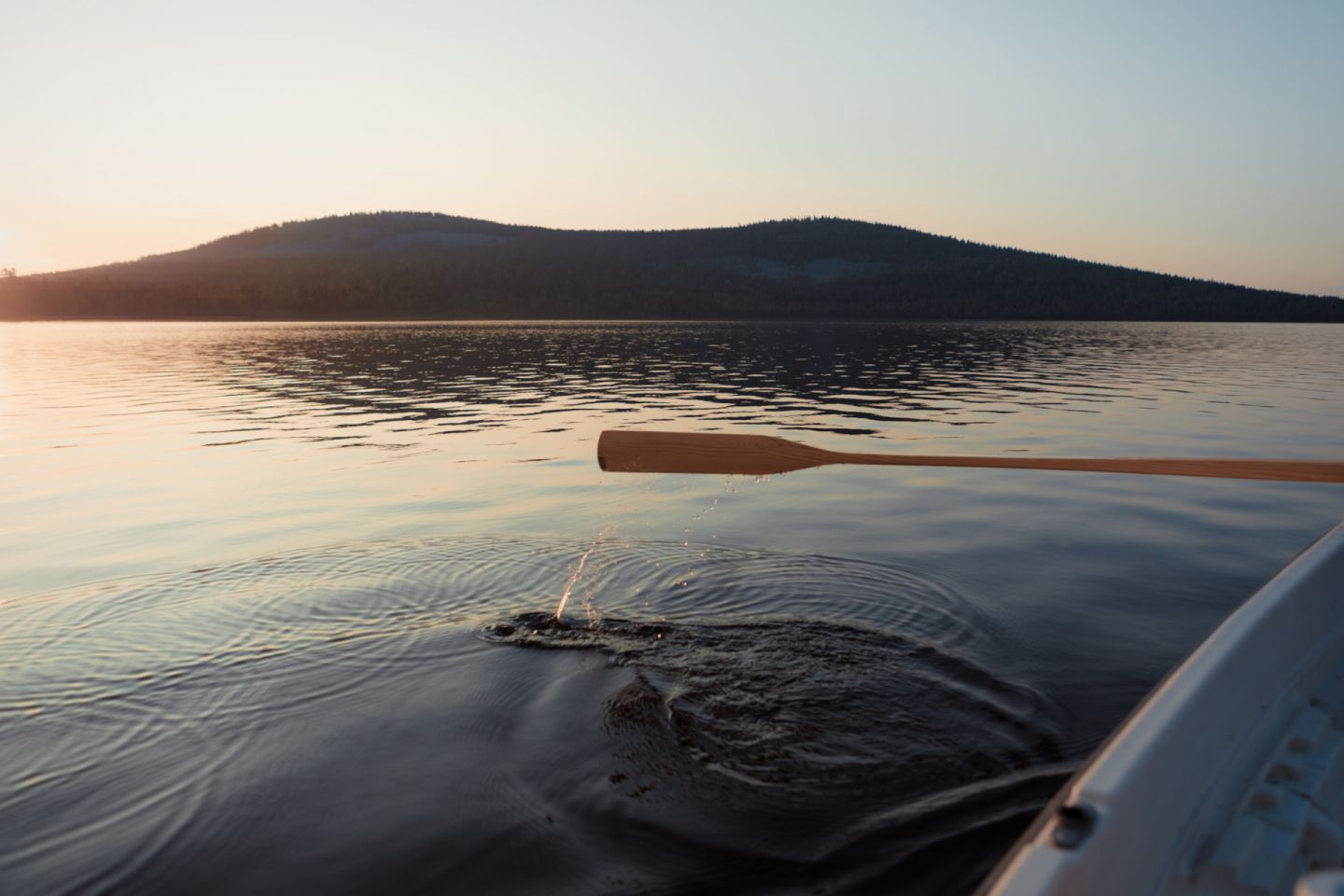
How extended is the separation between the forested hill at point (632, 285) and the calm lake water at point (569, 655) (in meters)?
109

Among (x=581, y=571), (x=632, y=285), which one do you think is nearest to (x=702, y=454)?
(x=581, y=571)

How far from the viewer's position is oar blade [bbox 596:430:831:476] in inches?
208

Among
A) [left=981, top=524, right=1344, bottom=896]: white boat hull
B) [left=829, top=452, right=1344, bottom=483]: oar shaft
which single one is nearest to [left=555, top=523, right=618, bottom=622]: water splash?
[left=829, top=452, right=1344, bottom=483]: oar shaft

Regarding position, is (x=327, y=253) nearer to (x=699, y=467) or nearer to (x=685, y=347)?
(x=685, y=347)

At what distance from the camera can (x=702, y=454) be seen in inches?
207

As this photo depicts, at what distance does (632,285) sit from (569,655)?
134 meters

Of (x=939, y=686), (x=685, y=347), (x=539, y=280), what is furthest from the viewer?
(x=539, y=280)

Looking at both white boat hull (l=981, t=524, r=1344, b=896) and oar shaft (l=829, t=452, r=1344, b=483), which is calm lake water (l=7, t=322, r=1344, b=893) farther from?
oar shaft (l=829, t=452, r=1344, b=483)

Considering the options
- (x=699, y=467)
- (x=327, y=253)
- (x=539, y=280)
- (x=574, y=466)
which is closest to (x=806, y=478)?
(x=574, y=466)

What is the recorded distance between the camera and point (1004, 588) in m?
6.25

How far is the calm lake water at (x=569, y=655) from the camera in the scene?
3258 mm

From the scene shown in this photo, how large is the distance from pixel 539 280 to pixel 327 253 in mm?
67576

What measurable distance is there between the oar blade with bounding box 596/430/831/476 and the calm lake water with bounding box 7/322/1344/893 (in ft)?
3.29

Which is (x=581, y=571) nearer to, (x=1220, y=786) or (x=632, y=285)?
(x=1220, y=786)
